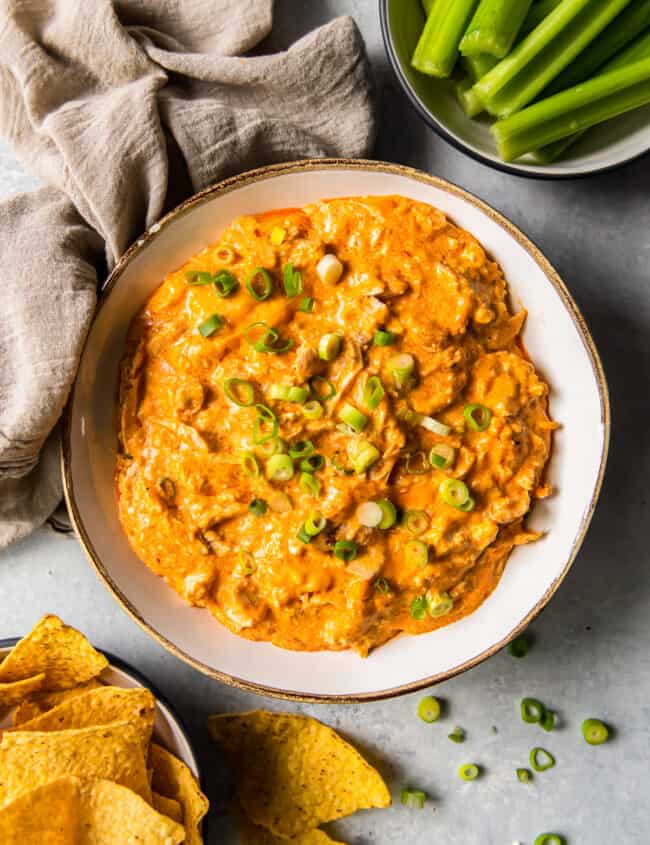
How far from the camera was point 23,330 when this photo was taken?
2838mm

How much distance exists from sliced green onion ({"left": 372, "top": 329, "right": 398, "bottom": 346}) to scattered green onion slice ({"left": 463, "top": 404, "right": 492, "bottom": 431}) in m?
0.31

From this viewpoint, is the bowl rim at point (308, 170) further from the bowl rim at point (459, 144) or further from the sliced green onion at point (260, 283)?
the sliced green onion at point (260, 283)

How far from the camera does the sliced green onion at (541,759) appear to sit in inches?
134

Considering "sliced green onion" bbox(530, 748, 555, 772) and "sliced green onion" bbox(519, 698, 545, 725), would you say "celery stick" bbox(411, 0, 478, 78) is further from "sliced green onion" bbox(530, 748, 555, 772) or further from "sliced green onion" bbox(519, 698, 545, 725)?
"sliced green onion" bbox(530, 748, 555, 772)

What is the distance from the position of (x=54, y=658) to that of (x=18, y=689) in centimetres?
17

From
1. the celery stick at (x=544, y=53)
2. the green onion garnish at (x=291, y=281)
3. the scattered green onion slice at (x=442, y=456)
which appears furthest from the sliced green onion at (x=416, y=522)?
the celery stick at (x=544, y=53)

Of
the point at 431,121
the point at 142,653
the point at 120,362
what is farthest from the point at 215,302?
the point at 142,653

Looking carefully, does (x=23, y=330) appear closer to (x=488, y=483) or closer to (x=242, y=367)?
(x=242, y=367)

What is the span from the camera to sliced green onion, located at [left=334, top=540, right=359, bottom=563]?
270 cm

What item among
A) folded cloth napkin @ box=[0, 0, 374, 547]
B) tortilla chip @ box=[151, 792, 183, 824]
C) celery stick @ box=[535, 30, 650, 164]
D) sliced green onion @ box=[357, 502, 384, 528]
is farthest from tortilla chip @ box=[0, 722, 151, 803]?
celery stick @ box=[535, 30, 650, 164]

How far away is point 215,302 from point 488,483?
3.25 feet

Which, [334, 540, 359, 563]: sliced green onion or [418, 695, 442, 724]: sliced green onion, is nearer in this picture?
[334, 540, 359, 563]: sliced green onion

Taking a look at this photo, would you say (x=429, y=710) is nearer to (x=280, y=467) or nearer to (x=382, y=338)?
(x=280, y=467)

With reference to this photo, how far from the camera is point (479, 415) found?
277cm
